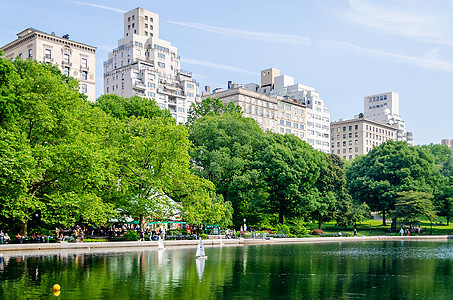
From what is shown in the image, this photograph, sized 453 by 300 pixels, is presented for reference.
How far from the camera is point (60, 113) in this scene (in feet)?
170

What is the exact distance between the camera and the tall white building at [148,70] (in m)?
141

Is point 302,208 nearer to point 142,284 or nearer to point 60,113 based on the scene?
point 60,113

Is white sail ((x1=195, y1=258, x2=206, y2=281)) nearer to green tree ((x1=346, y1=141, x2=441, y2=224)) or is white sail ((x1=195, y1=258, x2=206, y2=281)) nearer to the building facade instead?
green tree ((x1=346, y1=141, x2=441, y2=224))

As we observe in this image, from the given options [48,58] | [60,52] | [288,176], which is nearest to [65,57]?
[60,52]

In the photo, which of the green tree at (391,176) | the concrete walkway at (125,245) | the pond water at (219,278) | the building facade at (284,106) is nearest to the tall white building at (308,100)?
the building facade at (284,106)

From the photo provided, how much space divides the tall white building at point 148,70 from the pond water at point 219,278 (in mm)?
105720

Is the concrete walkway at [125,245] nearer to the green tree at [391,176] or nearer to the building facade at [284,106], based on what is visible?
the green tree at [391,176]

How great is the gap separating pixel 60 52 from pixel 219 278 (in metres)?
91.5

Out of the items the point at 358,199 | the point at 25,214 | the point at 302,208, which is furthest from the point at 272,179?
the point at 25,214

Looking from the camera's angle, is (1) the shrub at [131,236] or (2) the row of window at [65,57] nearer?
(1) the shrub at [131,236]

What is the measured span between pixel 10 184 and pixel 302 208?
152 feet

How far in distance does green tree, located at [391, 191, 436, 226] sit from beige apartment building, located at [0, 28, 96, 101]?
6706 cm

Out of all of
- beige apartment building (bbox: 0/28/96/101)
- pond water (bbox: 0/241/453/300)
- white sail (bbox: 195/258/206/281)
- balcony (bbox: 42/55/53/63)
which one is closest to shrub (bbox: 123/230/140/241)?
pond water (bbox: 0/241/453/300)

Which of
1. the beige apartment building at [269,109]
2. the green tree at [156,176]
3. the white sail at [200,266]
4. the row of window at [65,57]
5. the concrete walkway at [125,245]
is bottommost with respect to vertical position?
the concrete walkway at [125,245]
